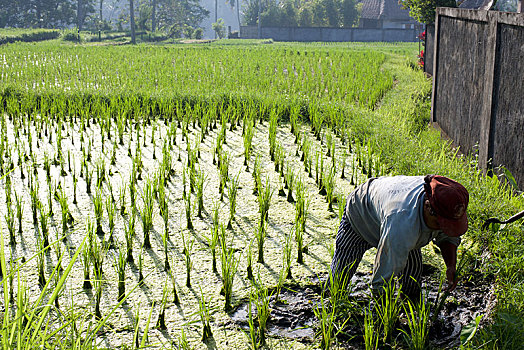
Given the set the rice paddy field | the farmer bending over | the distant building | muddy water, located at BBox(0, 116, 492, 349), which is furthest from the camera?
the distant building

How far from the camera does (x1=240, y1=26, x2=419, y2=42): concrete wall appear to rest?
31.8 metres

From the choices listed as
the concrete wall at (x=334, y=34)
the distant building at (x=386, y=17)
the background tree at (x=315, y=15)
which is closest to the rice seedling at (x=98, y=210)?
the concrete wall at (x=334, y=34)

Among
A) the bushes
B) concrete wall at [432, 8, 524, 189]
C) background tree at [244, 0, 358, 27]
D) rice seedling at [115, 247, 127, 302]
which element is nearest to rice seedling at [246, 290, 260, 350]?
rice seedling at [115, 247, 127, 302]

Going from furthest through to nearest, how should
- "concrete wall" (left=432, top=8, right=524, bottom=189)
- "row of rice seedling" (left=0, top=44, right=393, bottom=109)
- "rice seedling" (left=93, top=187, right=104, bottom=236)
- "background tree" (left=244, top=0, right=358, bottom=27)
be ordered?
"background tree" (left=244, top=0, right=358, bottom=27)
"row of rice seedling" (left=0, top=44, right=393, bottom=109)
"concrete wall" (left=432, top=8, right=524, bottom=189)
"rice seedling" (left=93, top=187, right=104, bottom=236)

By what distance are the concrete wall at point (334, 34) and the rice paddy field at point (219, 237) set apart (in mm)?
25458

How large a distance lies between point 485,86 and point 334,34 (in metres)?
30.1

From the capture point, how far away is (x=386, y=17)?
33906 mm

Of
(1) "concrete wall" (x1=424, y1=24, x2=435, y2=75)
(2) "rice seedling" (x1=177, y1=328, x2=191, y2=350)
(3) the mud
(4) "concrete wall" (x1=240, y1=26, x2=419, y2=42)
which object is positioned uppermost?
(4) "concrete wall" (x1=240, y1=26, x2=419, y2=42)

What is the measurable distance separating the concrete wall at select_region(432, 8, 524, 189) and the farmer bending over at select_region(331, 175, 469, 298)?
1304 mm

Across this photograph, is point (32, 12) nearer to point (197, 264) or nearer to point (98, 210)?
point (98, 210)

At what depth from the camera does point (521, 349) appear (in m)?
2.16

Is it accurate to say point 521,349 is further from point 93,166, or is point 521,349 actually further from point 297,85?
point 297,85

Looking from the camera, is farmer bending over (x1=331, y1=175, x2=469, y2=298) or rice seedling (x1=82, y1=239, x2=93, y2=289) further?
rice seedling (x1=82, y1=239, x2=93, y2=289)

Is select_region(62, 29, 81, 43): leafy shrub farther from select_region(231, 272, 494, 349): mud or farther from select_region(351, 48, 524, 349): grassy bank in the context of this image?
select_region(231, 272, 494, 349): mud
